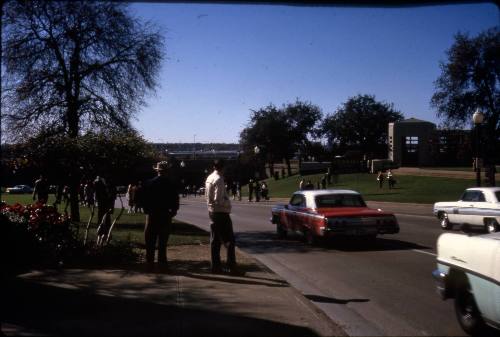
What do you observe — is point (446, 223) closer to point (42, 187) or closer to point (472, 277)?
point (42, 187)

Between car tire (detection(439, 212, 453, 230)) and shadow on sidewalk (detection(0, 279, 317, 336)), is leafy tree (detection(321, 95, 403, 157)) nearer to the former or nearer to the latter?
car tire (detection(439, 212, 453, 230))

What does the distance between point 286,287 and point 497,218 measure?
363 inches

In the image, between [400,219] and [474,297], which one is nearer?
[474,297]

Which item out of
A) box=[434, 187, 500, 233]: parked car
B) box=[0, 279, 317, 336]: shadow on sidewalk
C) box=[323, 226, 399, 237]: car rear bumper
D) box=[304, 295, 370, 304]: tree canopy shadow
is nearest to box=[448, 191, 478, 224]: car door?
box=[434, 187, 500, 233]: parked car

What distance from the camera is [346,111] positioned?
2975 inches

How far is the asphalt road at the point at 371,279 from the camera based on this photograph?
6.70 meters

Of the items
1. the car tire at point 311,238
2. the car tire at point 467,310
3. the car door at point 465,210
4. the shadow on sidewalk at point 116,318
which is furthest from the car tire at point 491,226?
the shadow on sidewalk at point 116,318

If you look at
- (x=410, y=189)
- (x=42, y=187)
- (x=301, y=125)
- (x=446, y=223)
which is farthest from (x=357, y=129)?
(x=42, y=187)

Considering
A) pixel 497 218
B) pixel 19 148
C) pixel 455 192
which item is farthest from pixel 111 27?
pixel 455 192

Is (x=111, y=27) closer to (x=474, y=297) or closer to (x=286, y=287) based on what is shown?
(x=286, y=287)

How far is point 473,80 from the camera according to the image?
36719 millimetres

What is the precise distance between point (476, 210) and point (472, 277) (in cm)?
1117

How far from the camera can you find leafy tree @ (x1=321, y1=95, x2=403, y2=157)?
7369cm

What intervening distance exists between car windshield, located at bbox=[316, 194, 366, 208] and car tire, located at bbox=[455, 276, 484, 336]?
7576mm
